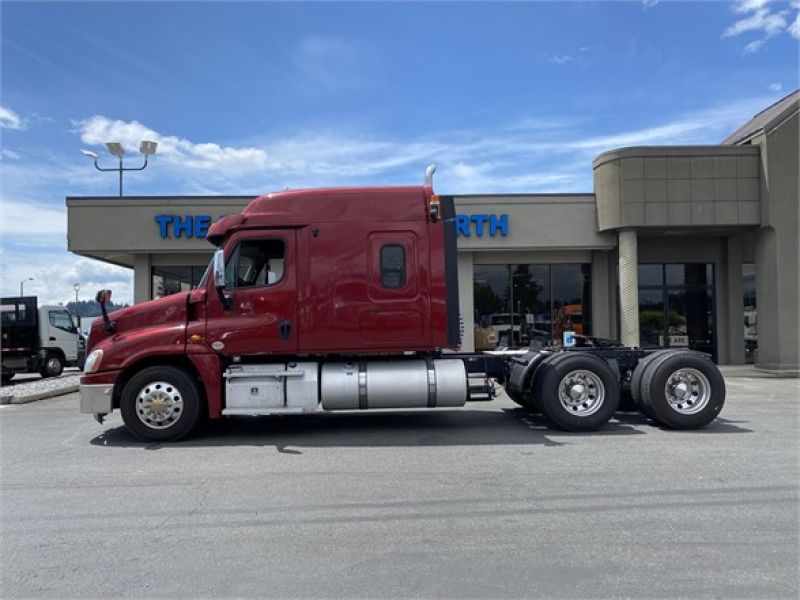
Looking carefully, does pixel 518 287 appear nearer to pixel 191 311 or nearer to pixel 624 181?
pixel 624 181

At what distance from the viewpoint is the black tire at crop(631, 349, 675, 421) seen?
889 centimetres

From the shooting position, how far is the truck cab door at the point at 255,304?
8.38m

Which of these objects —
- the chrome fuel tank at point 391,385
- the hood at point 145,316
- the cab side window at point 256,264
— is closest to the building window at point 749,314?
the chrome fuel tank at point 391,385

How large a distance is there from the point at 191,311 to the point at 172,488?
3.03m

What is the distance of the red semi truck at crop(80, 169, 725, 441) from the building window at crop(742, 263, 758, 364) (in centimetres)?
1322

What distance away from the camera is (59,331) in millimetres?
21516

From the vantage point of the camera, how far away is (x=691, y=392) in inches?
348

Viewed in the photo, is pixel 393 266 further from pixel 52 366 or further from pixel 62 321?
pixel 62 321

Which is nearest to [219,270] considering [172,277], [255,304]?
[255,304]

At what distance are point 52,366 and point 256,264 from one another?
16078mm

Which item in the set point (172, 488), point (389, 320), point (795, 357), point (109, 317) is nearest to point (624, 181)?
point (795, 357)

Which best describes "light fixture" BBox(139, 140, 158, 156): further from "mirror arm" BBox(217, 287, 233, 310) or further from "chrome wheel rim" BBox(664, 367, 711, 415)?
"chrome wheel rim" BBox(664, 367, 711, 415)

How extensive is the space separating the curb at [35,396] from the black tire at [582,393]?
34.5 feet

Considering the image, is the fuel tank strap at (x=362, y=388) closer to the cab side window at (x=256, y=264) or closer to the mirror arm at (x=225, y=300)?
the cab side window at (x=256, y=264)
